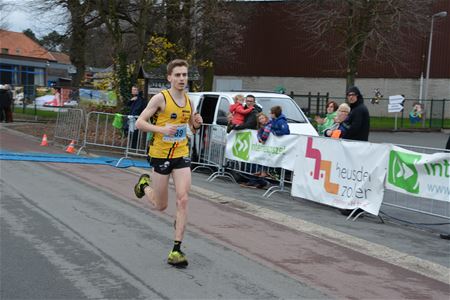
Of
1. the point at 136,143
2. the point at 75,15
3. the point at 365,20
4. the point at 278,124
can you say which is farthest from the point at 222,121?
the point at 365,20

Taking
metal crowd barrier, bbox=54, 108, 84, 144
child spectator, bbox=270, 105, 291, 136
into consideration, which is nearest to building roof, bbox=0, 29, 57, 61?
metal crowd barrier, bbox=54, 108, 84, 144

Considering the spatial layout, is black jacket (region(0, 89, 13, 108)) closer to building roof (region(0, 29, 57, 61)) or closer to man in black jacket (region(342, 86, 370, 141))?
man in black jacket (region(342, 86, 370, 141))

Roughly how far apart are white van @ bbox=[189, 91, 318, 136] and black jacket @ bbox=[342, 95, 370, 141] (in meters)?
2.58

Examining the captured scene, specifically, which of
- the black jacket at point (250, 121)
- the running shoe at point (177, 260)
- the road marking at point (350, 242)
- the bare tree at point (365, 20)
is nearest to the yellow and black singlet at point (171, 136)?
the running shoe at point (177, 260)

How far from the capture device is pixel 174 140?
5.43 m

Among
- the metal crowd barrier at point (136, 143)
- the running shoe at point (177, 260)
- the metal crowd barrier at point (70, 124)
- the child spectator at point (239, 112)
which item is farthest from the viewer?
the metal crowd barrier at point (70, 124)

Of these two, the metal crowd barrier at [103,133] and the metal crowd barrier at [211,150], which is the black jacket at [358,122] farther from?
the metal crowd barrier at [103,133]

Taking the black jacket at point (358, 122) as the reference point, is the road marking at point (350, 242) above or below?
below

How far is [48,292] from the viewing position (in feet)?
14.9

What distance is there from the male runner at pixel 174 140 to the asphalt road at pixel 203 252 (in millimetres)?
526

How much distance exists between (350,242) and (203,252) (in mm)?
2090

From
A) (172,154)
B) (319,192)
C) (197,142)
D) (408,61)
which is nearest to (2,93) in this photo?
(197,142)

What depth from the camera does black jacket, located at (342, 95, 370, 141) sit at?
8852 mm

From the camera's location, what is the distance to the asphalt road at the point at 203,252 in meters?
4.81
